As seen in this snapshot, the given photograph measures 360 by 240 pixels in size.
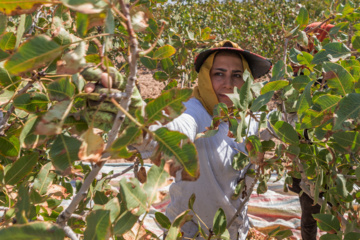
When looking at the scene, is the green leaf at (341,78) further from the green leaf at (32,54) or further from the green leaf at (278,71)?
Result: the green leaf at (32,54)

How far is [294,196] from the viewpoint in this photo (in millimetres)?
3498

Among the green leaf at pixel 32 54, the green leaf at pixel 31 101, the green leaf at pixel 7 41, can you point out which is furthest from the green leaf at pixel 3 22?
the green leaf at pixel 32 54

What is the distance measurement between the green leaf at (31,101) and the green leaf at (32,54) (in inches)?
7.6

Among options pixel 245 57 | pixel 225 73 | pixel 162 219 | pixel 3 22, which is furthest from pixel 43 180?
pixel 245 57

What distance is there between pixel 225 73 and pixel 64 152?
4.60 ft

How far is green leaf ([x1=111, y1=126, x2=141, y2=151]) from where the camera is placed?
1.56 ft

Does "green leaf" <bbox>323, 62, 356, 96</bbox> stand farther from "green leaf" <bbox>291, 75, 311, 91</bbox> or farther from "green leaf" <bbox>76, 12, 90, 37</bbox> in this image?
"green leaf" <bbox>76, 12, 90, 37</bbox>

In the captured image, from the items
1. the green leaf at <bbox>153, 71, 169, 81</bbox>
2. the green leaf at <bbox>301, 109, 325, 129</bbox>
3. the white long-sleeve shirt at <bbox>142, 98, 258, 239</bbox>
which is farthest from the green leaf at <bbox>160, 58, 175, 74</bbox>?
the green leaf at <bbox>301, 109, 325, 129</bbox>

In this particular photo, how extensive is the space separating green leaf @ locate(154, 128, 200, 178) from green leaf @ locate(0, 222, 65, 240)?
0.63 ft

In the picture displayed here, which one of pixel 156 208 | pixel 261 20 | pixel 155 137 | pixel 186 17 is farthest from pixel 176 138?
pixel 261 20

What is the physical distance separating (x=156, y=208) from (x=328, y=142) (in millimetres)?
2548

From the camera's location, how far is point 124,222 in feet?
1.95

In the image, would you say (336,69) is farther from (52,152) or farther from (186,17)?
(186,17)

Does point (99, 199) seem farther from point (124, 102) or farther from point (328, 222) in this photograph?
point (328, 222)
